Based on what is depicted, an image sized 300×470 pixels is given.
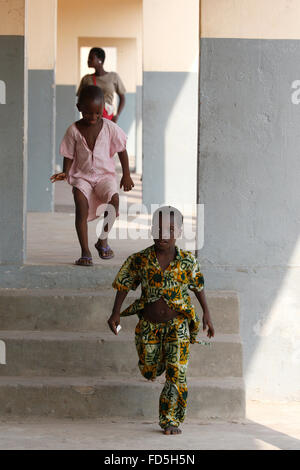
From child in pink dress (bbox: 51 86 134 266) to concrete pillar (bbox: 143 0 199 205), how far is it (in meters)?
4.70

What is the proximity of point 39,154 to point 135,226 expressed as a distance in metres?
2.27

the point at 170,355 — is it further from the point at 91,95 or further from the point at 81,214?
the point at 91,95

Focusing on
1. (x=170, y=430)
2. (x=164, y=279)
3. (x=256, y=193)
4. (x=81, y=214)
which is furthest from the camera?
(x=81, y=214)

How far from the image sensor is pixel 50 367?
552 centimetres

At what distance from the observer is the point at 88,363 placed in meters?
5.51

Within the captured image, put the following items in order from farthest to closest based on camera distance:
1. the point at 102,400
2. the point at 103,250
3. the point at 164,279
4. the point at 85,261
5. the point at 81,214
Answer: the point at 103,250
the point at 81,214
the point at 85,261
the point at 102,400
the point at 164,279

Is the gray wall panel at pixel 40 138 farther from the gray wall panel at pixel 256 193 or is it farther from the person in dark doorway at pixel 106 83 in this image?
the gray wall panel at pixel 256 193

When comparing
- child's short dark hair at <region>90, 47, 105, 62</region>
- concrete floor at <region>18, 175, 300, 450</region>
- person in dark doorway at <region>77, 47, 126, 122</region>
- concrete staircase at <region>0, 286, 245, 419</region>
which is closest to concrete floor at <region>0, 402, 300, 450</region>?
concrete floor at <region>18, 175, 300, 450</region>

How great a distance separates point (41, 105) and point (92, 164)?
482 cm

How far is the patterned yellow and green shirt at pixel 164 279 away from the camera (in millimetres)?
4930

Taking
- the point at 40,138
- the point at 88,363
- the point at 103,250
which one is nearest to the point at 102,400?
the point at 88,363

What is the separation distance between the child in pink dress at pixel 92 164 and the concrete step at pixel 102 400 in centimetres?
145
